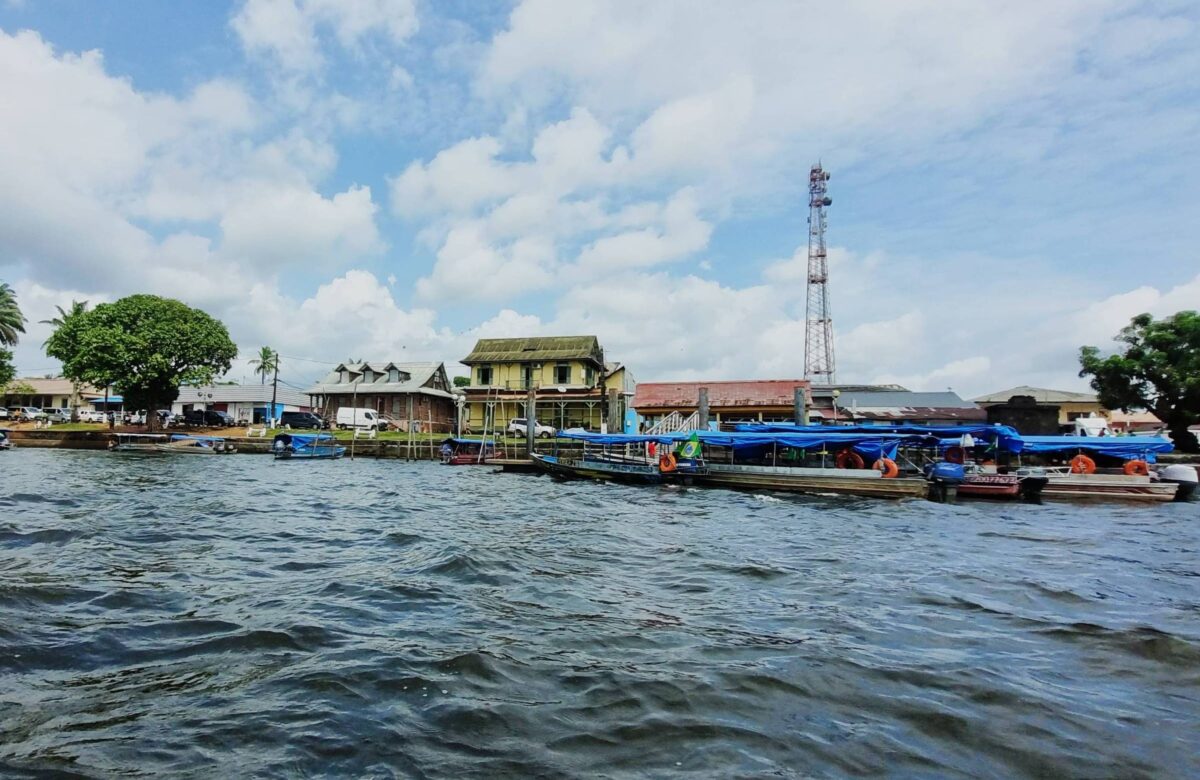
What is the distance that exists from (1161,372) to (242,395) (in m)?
68.8

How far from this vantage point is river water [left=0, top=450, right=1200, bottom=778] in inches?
167

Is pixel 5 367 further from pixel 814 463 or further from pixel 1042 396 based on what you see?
pixel 1042 396

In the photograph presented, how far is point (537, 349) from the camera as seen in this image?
5138cm

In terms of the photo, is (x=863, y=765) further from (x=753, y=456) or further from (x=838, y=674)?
(x=753, y=456)

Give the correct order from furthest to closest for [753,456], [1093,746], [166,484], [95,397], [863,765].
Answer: [95,397], [753,456], [166,484], [1093,746], [863,765]

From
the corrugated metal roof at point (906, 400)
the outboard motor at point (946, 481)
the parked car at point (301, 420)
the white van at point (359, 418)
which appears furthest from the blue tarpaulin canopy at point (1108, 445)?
the parked car at point (301, 420)

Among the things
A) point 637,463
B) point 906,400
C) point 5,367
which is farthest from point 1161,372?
point 5,367

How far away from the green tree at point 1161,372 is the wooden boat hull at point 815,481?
24.3 meters

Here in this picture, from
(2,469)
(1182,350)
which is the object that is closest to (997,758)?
(2,469)

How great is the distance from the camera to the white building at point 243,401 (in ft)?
195

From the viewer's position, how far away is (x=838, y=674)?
573 cm

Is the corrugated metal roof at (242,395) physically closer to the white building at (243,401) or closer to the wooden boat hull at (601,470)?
the white building at (243,401)

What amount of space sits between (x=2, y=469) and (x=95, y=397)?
53.3 meters

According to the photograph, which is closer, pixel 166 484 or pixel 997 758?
pixel 997 758
